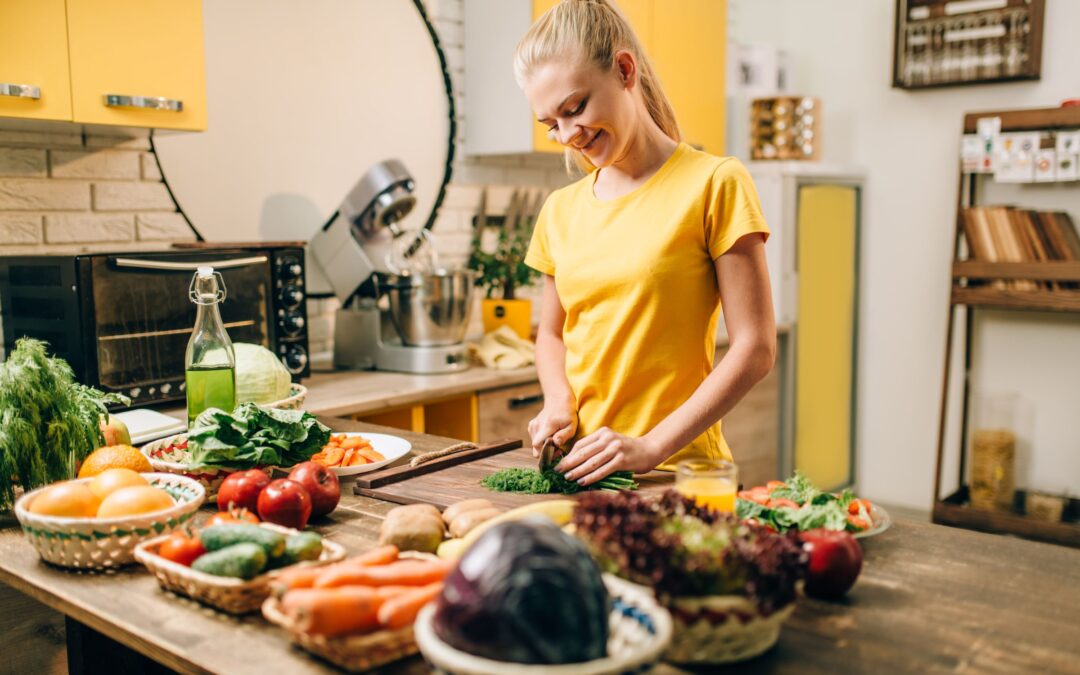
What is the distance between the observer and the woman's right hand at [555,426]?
169cm

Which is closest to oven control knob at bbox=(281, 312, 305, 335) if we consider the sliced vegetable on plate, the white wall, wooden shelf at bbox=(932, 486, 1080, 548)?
the sliced vegetable on plate

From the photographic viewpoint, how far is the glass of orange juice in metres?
1.27

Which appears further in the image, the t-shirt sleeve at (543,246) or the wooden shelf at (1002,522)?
the wooden shelf at (1002,522)

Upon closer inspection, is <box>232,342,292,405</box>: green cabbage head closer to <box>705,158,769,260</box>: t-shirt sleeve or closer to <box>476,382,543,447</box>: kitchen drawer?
<box>476,382,543,447</box>: kitchen drawer

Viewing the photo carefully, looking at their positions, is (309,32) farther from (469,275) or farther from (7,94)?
(7,94)

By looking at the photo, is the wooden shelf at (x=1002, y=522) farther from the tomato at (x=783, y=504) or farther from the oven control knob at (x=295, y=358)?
the tomato at (x=783, y=504)

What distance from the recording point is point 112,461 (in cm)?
154

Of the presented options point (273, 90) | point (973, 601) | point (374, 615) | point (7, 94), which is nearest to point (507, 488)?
point (374, 615)

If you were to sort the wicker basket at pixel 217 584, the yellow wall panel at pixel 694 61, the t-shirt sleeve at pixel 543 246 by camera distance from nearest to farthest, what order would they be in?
the wicker basket at pixel 217 584
the t-shirt sleeve at pixel 543 246
the yellow wall panel at pixel 694 61

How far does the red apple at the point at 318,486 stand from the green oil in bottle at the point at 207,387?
0.43m

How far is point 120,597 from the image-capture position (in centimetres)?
120

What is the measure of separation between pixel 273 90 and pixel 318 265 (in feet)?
1.96

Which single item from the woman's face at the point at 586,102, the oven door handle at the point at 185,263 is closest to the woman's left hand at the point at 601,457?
the woman's face at the point at 586,102

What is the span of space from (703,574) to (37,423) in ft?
3.71
